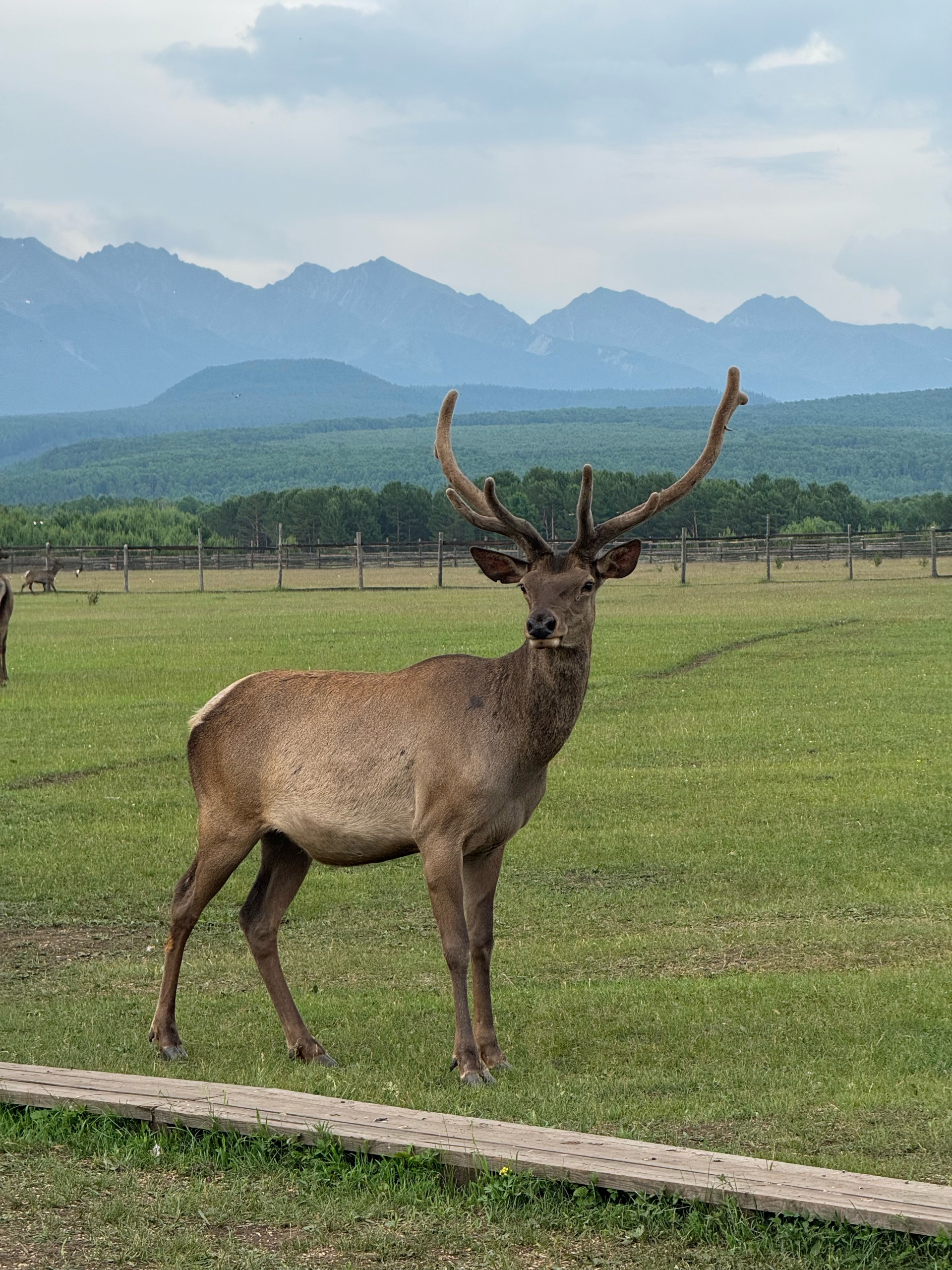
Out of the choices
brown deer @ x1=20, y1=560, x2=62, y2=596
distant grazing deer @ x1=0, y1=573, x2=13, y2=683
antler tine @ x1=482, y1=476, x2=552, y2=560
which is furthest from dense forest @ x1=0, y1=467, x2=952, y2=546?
antler tine @ x1=482, y1=476, x2=552, y2=560

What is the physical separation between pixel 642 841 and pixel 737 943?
10.3 feet

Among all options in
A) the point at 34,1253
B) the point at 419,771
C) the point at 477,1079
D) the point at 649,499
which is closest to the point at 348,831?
the point at 419,771

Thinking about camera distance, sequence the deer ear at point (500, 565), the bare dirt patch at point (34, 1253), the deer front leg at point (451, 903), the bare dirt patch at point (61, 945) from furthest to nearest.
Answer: the bare dirt patch at point (61, 945)
the deer ear at point (500, 565)
the deer front leg at point (451, 903)
the bare dirt patch at point (34, 1253)

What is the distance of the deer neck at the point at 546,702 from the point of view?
7.23 meters

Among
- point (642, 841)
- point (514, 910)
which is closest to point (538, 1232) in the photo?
point (514, 910)

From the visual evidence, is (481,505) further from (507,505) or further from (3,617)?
(507,505)

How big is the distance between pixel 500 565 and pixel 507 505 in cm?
13340

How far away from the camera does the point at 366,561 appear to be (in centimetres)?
7994

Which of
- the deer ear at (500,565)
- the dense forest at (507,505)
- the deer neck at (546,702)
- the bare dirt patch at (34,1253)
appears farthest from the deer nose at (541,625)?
the dense forest at (507,505)

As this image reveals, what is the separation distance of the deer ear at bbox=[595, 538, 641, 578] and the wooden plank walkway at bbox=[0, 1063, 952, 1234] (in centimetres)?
282

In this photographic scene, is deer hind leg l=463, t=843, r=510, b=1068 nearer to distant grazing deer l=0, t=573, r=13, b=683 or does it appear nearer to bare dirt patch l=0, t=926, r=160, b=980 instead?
bare dirt patch l=0, t=926, r=160, b=980

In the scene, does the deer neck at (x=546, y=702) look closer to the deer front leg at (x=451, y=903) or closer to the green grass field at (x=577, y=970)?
the deer front leg at (x=451, y=903)

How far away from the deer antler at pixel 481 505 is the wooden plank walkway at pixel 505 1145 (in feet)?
9.26

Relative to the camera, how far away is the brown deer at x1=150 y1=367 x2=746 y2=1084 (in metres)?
7.09
